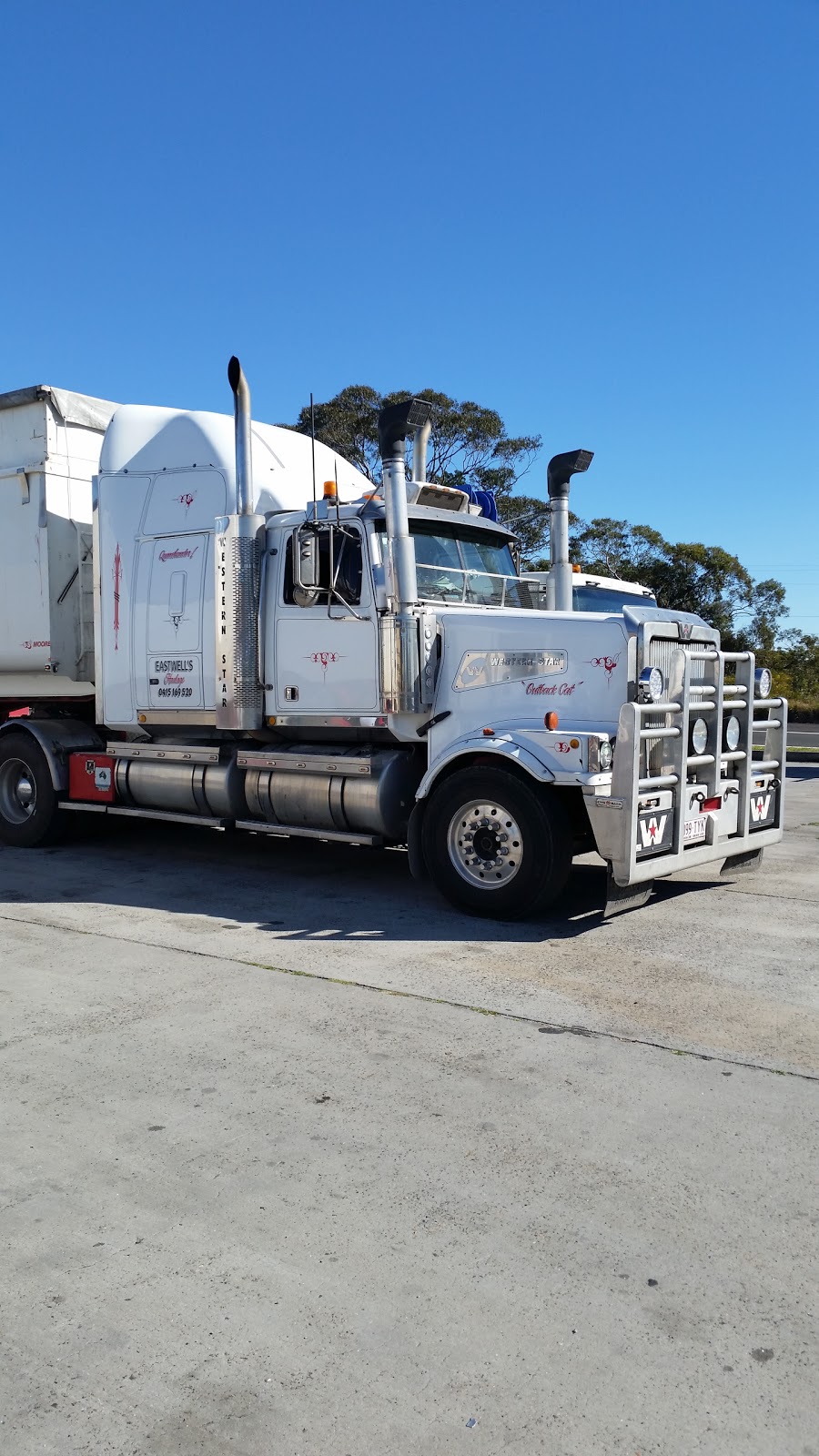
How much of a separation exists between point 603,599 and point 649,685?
6401 mm

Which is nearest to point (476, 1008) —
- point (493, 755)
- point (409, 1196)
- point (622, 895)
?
point (622, 895)

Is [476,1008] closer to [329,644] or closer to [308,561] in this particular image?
[329,644]

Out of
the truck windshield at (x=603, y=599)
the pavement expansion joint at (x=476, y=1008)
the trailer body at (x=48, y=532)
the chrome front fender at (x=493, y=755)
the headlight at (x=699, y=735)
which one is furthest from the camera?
the truck windshield at (x=603, y=599)

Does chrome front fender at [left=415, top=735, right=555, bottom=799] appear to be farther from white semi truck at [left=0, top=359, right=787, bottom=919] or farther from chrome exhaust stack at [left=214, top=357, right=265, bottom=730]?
chrome exhaust stack at [left=214, top=357, right=265, bottom=730]

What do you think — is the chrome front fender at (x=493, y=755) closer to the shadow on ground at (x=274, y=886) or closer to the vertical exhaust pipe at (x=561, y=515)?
the shadow on ground at (x=274, y=886)

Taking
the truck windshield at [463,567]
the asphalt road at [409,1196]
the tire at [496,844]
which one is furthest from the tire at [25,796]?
the tire at [496,844]

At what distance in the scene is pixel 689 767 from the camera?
24.4 ft

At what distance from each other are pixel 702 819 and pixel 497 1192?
437 centimetres

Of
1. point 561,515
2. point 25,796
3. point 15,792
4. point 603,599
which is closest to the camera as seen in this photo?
point 561,515

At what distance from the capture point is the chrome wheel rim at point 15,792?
10.7 meters

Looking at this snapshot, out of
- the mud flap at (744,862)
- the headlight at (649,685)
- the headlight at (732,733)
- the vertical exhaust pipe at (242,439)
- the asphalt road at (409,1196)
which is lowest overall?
the asphalt road at (409,1196)

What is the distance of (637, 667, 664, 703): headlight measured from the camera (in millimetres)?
7086

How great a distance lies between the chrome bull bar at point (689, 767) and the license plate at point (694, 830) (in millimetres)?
53

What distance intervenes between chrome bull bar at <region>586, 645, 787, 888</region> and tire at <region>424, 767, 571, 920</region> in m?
0.40
